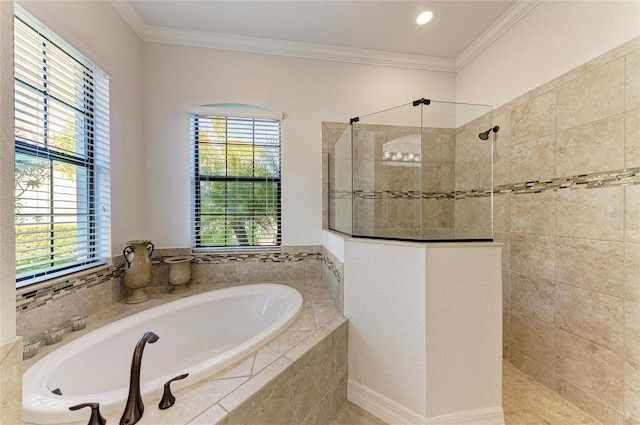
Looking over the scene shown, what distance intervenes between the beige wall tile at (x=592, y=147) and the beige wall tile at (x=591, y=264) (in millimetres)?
437

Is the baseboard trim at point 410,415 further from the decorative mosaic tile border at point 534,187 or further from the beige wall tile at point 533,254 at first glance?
the decorative mosaic tile border at point 534,187

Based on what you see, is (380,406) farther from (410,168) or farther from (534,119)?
(534,119)

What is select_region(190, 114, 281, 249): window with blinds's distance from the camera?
7.24ft

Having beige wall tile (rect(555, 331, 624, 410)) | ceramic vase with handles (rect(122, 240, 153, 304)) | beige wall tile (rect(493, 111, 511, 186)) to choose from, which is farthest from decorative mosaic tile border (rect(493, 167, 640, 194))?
ceramic vase with handles (rect(122, 240, 153, 304))

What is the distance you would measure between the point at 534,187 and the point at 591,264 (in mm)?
587

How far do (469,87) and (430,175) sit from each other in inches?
42.0

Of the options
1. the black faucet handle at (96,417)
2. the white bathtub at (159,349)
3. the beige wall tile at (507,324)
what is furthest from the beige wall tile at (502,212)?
the black faucet handle at (96,417)

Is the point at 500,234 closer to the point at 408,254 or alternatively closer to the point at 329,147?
the point at 408,254

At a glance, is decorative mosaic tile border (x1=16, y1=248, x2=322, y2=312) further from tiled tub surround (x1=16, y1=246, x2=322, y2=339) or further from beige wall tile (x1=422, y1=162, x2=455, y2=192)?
beige wall tile (x1=422, y1=162, x2=455, y2=192)

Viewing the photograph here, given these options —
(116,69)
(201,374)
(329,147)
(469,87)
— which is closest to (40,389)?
(201,374)

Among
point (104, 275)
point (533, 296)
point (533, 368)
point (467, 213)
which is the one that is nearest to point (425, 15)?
point (467, 213)

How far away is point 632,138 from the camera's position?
47.8 inches

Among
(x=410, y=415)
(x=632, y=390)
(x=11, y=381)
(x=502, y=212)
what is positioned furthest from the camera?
(x=502, y=212)

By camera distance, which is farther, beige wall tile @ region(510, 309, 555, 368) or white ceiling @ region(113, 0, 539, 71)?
white ceiling @ region(113, 0, 539, 71)
